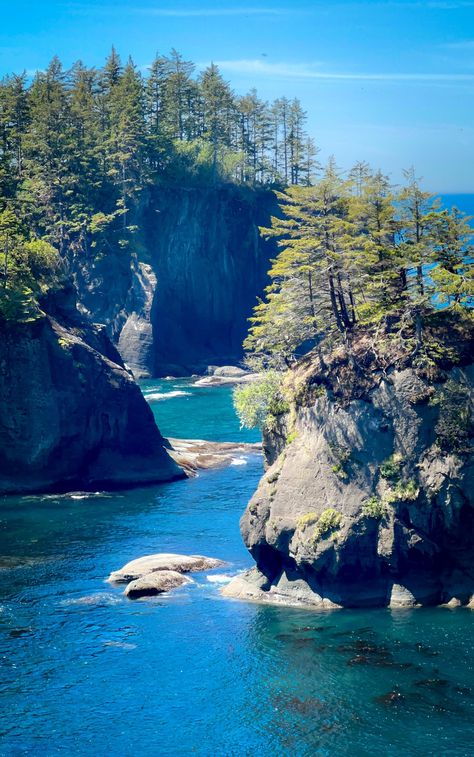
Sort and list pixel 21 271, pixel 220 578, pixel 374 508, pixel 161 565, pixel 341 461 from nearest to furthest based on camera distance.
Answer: pixel 374 508
pixel 341 461
pixel 220 578
pixel 161 565
pixel 21 271

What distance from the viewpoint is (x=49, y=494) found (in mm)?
85062

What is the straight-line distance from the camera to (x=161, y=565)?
62.3m

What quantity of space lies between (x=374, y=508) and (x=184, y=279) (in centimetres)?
11469

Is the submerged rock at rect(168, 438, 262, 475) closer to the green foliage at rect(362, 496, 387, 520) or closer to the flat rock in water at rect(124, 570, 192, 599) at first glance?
the flat rock in water at rect(124, 570, 192, 599)

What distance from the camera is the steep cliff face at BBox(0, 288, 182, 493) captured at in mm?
85125

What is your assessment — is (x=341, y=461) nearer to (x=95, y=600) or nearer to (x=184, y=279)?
(x=95, y=600)

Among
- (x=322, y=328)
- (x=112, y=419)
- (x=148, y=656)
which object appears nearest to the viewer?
(x=148, y=656)

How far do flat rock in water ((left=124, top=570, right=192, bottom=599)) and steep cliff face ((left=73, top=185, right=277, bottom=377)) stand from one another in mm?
94001

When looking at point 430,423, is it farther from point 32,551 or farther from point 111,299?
point 111,299

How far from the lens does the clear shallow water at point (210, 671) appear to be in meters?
41.2

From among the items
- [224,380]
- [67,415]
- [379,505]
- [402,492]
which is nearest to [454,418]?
[402,492]

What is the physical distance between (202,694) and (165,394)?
9419cm

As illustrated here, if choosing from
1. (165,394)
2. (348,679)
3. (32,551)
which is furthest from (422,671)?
(165,394)

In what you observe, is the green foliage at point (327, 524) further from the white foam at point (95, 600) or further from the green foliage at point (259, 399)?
the white foam at point (95, 600)
